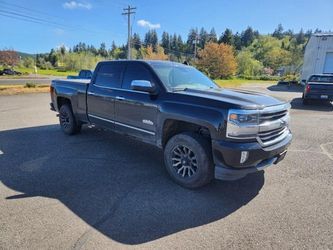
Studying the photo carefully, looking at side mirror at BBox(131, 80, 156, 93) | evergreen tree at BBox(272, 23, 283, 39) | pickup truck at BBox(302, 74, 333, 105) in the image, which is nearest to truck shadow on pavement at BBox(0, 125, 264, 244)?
side mirror at BBox(131, 80, 156, 93)

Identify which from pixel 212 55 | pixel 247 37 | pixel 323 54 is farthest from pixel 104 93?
pixel 247 37

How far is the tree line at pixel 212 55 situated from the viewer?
58500 millimetres

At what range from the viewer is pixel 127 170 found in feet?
14.9

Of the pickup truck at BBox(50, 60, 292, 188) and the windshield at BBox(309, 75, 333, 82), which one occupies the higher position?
the windshield at BBox(309, 75, 333, 82)

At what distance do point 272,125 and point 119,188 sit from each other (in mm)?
2442

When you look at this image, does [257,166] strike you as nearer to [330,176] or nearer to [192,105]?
[192,105]

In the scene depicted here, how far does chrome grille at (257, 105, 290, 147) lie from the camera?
136 inches

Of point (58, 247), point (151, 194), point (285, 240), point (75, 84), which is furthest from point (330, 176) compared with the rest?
point (75, 84)

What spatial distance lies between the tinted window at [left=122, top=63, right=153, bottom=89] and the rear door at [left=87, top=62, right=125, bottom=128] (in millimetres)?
194

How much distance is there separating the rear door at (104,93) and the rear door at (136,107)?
196 millimetres

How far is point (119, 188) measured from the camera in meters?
3.86

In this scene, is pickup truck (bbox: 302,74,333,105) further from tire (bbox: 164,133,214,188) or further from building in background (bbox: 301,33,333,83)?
building in background (bbox: 301,33,333,83)

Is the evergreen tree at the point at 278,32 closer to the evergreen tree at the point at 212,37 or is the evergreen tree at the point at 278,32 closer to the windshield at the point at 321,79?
the evergreen tree at the point at 212,37

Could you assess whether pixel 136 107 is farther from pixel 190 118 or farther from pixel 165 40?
pixel 165 40
